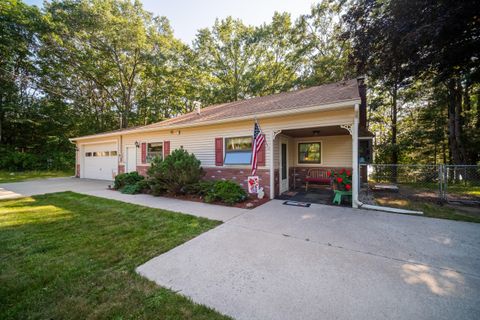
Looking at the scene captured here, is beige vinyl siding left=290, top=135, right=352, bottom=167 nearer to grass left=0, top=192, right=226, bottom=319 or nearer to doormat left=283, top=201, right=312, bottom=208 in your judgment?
doormat left=283, top=201, right=312, bottom=208

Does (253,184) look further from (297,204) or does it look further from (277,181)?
(297,204)

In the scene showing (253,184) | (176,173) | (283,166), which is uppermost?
(283,166)

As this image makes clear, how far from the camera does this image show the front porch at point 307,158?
759cm

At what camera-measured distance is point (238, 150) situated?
7707 mm

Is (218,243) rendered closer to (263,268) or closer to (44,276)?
(263,268)

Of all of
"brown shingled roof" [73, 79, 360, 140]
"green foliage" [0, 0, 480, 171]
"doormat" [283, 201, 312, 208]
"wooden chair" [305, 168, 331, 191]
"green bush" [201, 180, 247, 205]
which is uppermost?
"green foliage" [0, 0, 480, 171]

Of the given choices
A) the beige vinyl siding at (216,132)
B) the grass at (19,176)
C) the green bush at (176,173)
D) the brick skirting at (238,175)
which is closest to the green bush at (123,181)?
the beige vinyl siding at (216,132)

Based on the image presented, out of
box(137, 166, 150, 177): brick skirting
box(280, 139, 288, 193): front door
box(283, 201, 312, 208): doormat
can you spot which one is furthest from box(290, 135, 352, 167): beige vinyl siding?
box(137, 166, 150, 177): brick skirting

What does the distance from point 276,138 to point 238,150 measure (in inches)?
62.1

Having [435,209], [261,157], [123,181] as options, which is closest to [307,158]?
[261,157]

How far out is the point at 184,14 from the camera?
456 inches

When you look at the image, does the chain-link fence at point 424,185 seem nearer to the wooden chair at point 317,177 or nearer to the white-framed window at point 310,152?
the wooden chair at point 317,177

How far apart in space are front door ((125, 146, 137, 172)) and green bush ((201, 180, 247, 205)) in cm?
680

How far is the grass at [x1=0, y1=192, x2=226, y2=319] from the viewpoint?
1966 millimetres
